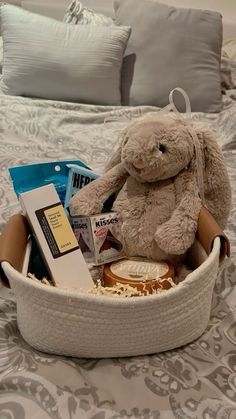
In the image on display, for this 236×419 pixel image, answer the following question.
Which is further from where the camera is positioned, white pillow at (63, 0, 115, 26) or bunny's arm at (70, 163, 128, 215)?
white pillow at (63, 0, 115, 26)

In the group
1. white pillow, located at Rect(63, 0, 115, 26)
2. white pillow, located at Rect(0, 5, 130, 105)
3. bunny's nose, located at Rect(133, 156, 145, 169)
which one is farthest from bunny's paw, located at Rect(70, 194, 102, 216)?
white pillow, located at Rect(63, 0, 115, 26)

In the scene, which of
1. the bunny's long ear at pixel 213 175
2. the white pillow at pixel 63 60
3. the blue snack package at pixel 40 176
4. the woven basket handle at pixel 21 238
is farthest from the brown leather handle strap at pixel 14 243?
the white pillow at pixel 63 60

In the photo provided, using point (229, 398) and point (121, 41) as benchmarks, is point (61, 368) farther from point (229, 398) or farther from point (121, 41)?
point (121, 41)

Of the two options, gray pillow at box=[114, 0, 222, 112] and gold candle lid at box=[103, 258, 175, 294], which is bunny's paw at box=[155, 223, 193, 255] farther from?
gray pillow at box=[114, 0, 222, 112]

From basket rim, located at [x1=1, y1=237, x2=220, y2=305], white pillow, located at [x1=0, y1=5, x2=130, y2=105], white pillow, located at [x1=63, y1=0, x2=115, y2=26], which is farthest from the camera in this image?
white pillow, located at [x1=63, y1=0, x2=115, y2=26]

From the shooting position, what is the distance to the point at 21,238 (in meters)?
0.70

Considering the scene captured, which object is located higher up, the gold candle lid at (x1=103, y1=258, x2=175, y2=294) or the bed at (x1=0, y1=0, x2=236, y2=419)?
the gold candle lid at (x1=103, y1=258, x2=175, y2=294)

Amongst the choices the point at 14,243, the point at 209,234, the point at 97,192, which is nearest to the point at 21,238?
the point at 14,243

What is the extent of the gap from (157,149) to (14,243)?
10.4 inches

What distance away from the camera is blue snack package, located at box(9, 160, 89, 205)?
82 cm

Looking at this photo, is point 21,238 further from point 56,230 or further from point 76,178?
point 76,178

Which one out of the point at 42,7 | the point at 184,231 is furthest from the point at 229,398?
the point at 42,7

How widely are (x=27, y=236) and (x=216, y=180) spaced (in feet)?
1.06

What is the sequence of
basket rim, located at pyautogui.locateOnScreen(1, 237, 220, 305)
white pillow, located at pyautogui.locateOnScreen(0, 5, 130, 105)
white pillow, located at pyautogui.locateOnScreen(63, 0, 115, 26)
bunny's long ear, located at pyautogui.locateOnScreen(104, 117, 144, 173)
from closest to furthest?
basket rim, located at pyautogui.locateOnScreen(1, 237, 220, 305) < bunny's long ear, located at pyautogui.locateOnScreen(104, 117, 144, 173) < white pillow, located at pyautogui.locateOnScreen(0, 5, 130, 105) < white pillow, located at pyautogui.locateOnScreen(63, 0, 115, 26)
